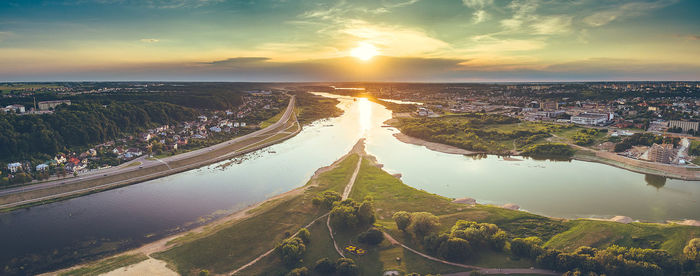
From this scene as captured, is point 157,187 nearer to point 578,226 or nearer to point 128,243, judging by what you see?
point 128,243

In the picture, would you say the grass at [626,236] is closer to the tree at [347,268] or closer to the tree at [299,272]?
the tree at [347,268]

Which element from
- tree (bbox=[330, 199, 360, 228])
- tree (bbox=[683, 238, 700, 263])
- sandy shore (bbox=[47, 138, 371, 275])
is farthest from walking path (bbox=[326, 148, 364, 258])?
tree (bbox=[683, 238, 700, 263])

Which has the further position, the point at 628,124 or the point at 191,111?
the point at 191,111

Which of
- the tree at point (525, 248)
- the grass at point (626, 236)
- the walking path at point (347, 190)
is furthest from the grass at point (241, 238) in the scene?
the grass at point (626, 236)

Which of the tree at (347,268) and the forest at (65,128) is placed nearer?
the tree at (347,268)

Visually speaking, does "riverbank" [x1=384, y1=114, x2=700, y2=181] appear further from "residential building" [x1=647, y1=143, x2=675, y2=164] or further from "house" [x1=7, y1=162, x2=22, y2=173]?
"house" [x1=7, y1=162, x2=22, y2=173]

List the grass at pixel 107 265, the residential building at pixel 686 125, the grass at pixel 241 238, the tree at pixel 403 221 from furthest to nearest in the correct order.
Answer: the residential building at pixel 686 125, the tree at pixel 403 221, the grass at pixel 241 238, the grass at pixel 107 265

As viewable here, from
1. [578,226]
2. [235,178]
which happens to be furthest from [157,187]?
[578,226]
